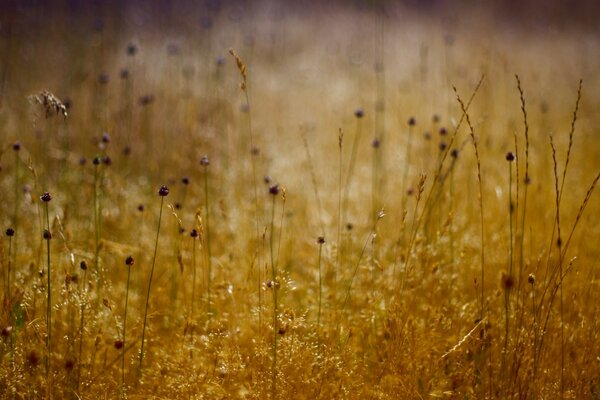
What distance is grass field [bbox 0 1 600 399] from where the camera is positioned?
1715 mm

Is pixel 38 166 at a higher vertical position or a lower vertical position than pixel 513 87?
lower

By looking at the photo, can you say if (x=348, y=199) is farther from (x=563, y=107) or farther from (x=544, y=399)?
(x=563, y=107)

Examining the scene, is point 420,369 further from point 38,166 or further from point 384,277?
point 38,166

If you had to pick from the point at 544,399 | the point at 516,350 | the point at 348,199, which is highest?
the point at 348,199

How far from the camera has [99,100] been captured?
454 cm

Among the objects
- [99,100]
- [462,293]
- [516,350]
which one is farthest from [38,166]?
[516,350]

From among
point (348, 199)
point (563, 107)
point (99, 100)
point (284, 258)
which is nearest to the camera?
point (284, 258)

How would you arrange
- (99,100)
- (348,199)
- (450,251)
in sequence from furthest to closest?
(99,100) < (348,199) < (450,251)

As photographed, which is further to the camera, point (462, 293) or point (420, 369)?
point (462, 293)

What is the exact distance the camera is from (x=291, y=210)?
10.8 ft

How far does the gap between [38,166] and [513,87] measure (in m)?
4.60

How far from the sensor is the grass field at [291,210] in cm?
171

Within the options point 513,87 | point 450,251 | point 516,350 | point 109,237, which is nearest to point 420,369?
point 516,350

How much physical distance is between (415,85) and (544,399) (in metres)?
4.49
